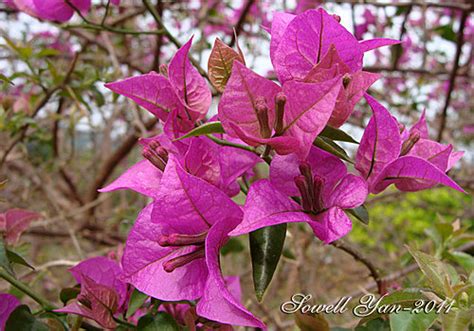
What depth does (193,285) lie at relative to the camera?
369mm

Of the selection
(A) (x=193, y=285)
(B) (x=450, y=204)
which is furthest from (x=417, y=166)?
(B) (x=450, y=204)

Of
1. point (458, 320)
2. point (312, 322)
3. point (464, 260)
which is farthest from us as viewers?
point (464, 260)

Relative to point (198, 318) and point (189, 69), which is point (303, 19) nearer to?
point (189, 69)

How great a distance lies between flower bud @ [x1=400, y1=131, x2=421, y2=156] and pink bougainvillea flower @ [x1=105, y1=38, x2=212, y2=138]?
166mm

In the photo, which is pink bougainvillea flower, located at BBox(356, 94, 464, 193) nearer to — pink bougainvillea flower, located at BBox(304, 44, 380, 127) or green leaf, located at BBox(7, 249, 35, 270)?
pink bougainvillea flower, located at BBox(304, 44, 380, 127)

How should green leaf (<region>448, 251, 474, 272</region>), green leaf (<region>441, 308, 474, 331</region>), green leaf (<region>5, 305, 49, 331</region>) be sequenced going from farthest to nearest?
green leaf (<region>448, 251, 474, 272</region>) → green leaf (<region>5, 305, 49, 331</region>) → green leaf (<region>441, 308, 474, 331</region>)

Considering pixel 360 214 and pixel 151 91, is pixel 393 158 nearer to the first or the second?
pixel 360 214

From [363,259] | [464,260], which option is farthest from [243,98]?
[464,260]

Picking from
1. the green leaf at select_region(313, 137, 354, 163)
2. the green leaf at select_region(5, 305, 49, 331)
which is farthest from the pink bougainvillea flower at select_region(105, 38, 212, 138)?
the green leaf at select_region(5, 305, 49, 331)

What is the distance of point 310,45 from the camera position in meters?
0.37

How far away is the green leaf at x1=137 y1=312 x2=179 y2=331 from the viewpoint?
402 millimetres

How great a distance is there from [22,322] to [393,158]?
0.34 metres

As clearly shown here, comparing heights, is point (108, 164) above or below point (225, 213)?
below

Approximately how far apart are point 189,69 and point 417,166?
191 millimetres
